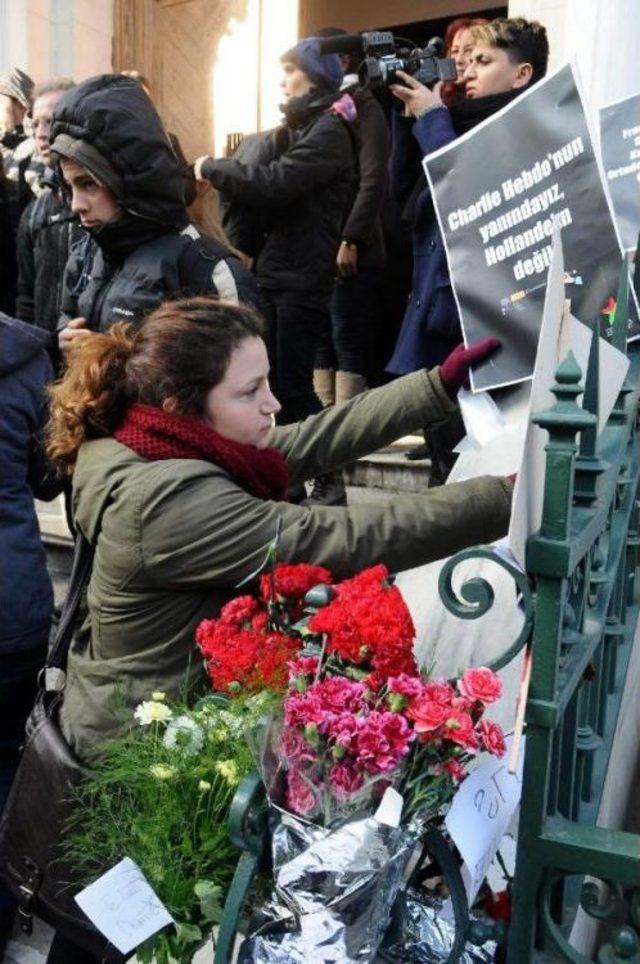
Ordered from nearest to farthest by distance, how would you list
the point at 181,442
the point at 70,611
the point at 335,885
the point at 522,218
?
the point at 335,885 → the point at 181,442 → the point at 70,611 → the point at 522,218

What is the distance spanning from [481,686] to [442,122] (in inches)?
95.4

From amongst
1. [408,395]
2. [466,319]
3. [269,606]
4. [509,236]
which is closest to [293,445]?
[408,395]

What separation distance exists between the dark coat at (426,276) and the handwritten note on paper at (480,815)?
2129 mm

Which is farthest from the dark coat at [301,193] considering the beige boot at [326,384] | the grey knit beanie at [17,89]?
the grey knit beanie at [17,89]

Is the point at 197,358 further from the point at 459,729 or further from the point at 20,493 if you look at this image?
the point at 459,729

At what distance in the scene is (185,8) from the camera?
22.9 feet

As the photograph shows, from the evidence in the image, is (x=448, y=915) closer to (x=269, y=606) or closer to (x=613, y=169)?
(x=269, y=606)

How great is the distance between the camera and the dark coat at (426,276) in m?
3.32

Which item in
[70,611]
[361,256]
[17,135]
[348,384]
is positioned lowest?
[348,384]

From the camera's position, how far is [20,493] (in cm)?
277

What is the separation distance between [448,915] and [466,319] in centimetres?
138

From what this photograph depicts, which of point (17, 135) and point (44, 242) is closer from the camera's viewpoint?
point (44, 242)

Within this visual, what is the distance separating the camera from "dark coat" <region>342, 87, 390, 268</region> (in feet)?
16.1

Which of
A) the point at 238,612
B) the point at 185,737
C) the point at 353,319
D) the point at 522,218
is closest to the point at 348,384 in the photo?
the point at 353,319
